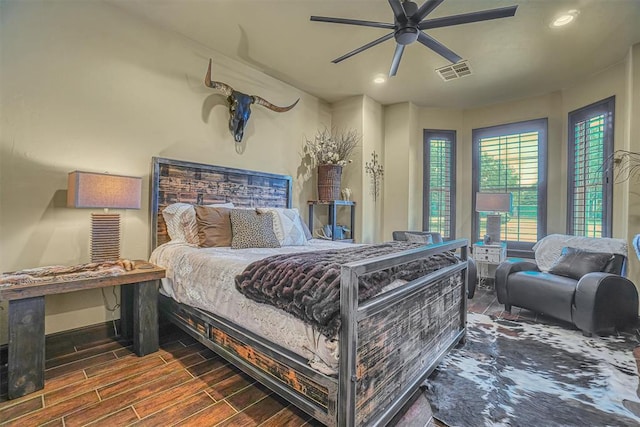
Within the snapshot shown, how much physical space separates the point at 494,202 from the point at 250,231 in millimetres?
3666

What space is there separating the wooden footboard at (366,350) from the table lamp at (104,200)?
940 millimetres

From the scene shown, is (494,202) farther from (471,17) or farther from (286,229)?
(286,229)

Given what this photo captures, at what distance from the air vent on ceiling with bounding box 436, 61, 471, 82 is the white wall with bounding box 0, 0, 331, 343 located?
274cm

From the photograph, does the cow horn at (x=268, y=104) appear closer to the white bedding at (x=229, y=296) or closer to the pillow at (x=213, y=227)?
the pillow at (x=213, y=227)

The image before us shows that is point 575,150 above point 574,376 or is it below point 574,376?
above

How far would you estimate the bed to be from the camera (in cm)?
124

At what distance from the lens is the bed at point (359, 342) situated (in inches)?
48.8

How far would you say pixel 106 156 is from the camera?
2584 mm

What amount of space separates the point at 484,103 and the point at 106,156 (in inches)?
209

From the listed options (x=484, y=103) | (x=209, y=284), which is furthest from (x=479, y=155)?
(x=209, y=284)

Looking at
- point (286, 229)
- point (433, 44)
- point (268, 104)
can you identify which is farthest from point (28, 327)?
point (433, 44)

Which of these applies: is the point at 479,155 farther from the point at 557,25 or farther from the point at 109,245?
the point at 109,245

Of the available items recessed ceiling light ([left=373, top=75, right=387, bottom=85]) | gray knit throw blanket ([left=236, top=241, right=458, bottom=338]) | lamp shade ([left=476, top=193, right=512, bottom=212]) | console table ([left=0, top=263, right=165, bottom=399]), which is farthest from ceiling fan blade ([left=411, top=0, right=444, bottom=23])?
lamp shade ([left=476, top=193, right=512, bottom=212])

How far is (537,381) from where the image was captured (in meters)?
1.99
